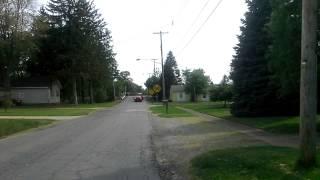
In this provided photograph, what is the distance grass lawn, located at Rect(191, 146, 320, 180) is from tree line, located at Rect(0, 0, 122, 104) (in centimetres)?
6288

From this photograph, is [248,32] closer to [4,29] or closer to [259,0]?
[259,0]

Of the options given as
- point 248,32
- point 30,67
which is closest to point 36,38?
point 30,67

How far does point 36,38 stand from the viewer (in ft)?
256

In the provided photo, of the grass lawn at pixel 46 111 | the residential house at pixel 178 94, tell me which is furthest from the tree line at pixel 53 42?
Answer: the residential house at pixel 178 94

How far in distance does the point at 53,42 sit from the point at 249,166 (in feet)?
243

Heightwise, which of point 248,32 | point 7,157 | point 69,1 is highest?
point 69,1

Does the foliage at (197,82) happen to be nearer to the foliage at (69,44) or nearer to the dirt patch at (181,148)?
the foliage at (69,44)

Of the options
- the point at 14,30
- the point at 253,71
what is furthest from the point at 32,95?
the point at 253,71

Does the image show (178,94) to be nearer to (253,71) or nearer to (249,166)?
(253,71)

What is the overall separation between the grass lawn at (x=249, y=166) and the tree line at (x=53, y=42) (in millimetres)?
62882

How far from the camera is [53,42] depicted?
83750 mm

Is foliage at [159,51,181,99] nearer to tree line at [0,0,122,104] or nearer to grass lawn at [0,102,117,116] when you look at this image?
tree line at [0,0,122,104]

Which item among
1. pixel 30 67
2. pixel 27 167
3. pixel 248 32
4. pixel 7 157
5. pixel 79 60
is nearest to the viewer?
pixel 27 167

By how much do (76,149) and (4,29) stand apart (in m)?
58.5
